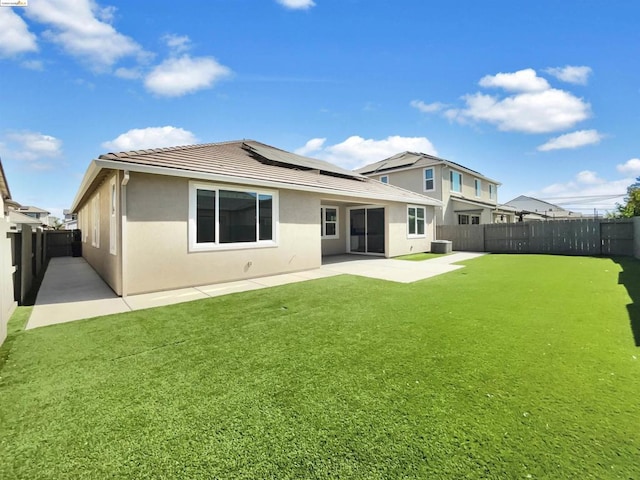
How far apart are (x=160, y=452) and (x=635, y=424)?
368cm

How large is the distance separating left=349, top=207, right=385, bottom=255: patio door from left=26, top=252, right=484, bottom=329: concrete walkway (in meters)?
3.44

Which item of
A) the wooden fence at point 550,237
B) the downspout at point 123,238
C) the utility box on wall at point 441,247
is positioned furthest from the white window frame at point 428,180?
the downspout at point 123,238

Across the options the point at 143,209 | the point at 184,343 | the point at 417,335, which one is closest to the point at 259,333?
the point at 184,343

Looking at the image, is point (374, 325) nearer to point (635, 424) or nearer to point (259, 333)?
point (259, 333)

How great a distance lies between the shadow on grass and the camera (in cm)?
463

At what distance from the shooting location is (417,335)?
14.5 feet

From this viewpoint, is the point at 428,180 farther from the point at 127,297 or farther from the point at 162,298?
the point at 127,297

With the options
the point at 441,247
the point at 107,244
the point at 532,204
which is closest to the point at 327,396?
the point at 107,244

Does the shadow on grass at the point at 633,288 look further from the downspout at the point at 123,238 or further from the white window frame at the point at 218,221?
the downspout at the point at 123,238

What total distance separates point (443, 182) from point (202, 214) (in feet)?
60.3

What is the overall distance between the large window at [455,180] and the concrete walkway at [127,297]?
43.1 ft

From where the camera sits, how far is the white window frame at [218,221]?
26.2ft

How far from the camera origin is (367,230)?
52.0 feet

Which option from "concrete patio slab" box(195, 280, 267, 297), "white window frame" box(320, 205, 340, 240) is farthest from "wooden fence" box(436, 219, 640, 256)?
"concrete patio slab" box(195, 280, 267, 297)
